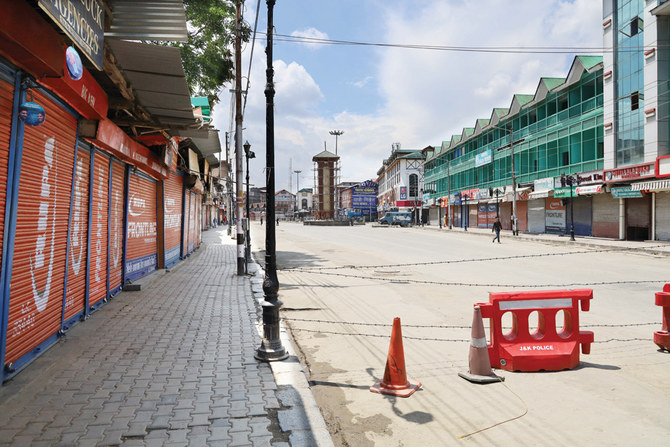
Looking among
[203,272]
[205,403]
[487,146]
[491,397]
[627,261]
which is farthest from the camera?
[487,146]

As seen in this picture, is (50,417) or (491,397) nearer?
(50,417)

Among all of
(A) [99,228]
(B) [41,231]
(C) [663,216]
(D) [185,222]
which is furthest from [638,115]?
(B) [41,231]

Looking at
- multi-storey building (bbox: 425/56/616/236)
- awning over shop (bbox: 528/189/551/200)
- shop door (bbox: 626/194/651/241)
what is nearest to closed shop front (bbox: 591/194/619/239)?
multi-storey building (bbox: 425/56/616/236)

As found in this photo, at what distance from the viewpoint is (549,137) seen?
3669 cm

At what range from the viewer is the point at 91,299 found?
788 cm

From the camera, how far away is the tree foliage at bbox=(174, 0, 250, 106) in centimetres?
1395

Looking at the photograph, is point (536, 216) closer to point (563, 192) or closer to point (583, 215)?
point (583, 215)

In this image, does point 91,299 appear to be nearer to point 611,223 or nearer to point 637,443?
point 637,443

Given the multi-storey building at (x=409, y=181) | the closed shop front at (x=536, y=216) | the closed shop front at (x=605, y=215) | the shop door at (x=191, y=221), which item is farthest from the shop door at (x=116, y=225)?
the multi-storey building at (x=409, y=181)

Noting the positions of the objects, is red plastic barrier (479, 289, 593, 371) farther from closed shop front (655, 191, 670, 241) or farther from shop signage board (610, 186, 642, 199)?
shop signage board (610, 186, 642, 199)

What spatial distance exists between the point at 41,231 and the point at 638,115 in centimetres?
3126

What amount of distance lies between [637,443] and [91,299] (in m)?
8.10

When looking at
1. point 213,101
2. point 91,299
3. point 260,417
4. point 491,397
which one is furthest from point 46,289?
point 213,101

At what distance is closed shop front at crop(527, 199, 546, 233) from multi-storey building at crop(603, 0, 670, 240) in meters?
8.92
